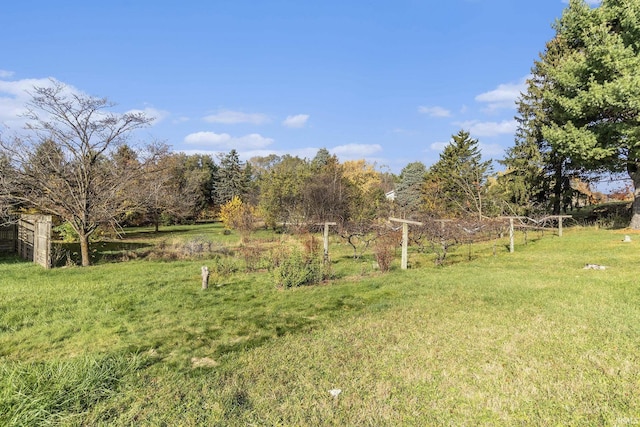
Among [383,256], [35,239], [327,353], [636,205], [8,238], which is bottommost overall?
[327,353]

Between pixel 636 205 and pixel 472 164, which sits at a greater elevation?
pixel 472 164

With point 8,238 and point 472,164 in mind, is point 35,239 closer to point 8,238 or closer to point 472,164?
point 8,238

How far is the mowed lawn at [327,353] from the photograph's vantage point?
9.02 ft

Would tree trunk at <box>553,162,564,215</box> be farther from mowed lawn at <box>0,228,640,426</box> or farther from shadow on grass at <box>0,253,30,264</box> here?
shadow on grass at <box>0,253,30,264</box>

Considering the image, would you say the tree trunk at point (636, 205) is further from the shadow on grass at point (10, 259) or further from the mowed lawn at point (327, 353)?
the shadow on grass at point (10, 259)

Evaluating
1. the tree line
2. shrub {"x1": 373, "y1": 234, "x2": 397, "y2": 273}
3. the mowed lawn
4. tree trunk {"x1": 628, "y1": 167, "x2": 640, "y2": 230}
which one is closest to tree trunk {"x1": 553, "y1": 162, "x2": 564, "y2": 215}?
the tree line

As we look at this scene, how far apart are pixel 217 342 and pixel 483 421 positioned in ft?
10.3

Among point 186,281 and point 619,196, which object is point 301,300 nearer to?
point 186,281

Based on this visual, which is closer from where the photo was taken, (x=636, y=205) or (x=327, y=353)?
(x=327, y=353)

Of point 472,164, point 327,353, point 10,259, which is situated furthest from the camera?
point 472,164

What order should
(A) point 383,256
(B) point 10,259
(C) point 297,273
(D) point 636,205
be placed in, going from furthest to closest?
(D) point 636,205, (B) point 10,259, (A) point 383,256, (C) point 297,273

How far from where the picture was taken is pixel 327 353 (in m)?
3.91

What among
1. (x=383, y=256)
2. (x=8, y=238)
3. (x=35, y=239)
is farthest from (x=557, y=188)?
(x=8, y=238)

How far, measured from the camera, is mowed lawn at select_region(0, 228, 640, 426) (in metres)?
2.75
